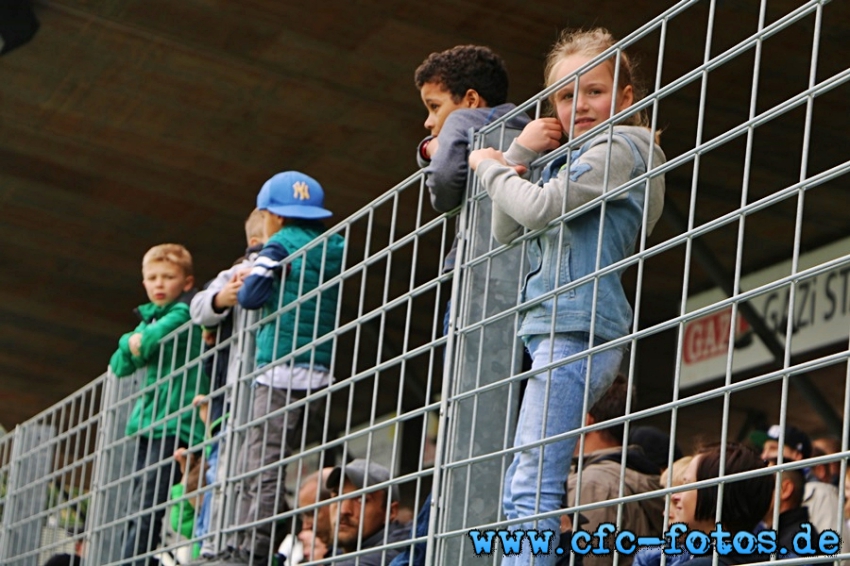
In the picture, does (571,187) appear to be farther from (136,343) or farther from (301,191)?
(136,343)

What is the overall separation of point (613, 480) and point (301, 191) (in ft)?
7.21

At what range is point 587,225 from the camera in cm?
377

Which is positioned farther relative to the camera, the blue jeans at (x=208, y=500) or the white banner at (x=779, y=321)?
the white banner at (x=779, y=321)

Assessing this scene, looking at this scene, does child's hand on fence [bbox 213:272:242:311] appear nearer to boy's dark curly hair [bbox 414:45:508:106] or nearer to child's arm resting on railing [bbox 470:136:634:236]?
boy's dark curly hair [bbox 414:45:508:106]

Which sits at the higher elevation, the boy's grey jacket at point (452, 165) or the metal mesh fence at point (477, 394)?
the boy's grey jacket at point (452, 165)

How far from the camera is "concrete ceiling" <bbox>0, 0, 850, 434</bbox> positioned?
33.0ft

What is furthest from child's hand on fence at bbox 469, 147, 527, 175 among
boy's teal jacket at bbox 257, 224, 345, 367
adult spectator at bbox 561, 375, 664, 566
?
boy's teal jacket at bbox 257, 224, 345, 367

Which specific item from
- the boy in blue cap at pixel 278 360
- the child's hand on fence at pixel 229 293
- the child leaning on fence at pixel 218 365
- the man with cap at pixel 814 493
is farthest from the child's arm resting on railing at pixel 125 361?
the man with cap at pixel 814 493

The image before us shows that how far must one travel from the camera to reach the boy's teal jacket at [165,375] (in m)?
6.38

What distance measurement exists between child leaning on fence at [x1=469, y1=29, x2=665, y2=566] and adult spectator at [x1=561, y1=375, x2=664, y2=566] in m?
0.88

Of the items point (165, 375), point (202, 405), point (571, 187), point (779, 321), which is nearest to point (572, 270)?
point (571, 187)

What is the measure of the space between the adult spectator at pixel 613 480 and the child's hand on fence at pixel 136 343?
239cm

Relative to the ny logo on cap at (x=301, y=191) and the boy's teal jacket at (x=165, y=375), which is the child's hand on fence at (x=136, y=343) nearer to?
the boy's teal jacket at (x=165, y=375)

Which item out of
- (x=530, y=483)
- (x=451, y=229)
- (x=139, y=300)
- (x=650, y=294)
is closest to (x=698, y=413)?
(x=650, y=294)
